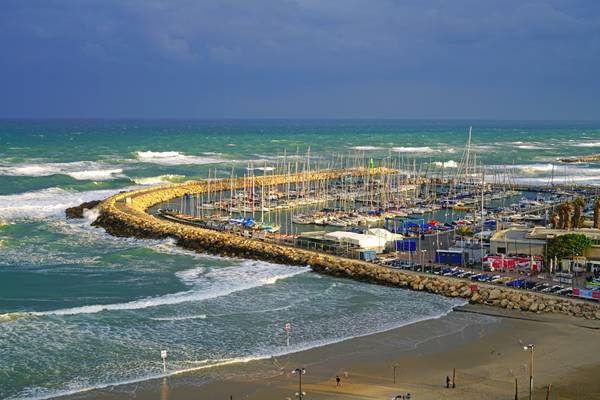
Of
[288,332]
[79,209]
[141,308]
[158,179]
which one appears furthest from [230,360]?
[158,179]

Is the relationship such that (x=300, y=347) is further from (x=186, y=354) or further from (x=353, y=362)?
(x=186, y=354)

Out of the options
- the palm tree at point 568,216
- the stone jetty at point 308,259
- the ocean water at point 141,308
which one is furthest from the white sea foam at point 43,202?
the palm tree at point 568,216

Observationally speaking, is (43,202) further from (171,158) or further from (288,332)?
(171,158)

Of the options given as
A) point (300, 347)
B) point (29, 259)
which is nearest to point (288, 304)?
point (300, 347)

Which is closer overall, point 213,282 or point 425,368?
point 425,368

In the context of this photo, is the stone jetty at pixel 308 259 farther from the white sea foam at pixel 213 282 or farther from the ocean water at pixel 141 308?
the white sea foam at pixel 213 282

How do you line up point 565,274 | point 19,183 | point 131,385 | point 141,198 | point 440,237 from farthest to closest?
point 19,183 → point 141,198 → point 440,237 → point 565,274 → point 131,385
